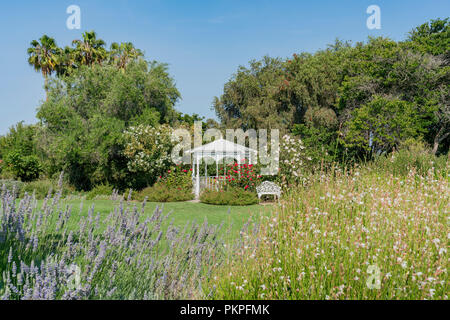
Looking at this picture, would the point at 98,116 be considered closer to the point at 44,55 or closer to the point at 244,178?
the point at 244,178

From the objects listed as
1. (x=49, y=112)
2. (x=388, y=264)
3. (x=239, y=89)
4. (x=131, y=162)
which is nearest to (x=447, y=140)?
(x=239, y=89)

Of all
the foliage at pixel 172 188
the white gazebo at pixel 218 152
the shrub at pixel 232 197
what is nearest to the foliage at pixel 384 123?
the white gazebo at pixel 218 152

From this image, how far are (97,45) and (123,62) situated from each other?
3532 millimetres

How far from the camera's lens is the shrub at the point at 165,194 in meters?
15.2

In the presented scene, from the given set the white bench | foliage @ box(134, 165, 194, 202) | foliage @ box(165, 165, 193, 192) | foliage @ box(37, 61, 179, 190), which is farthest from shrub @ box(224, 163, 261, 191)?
foliage @ box(37, 61, 179, 190)

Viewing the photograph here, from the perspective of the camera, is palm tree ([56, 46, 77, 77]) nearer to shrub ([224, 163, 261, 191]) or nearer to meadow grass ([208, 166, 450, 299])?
shrub ([224, 163, 261, 191])

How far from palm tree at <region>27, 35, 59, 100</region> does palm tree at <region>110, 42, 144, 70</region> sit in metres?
4.85

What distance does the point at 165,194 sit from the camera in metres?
15.3

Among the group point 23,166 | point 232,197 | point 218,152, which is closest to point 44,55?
point 23,166

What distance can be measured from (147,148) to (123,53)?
12189mm

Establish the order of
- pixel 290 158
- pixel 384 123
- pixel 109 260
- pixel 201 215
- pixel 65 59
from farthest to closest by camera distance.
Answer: pixel 65 59 → pixel 384 123 → pixel 290 158 → pixel 201 215 → pixel 109 260

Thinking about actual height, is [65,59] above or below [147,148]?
above

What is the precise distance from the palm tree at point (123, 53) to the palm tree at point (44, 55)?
4848 mm
